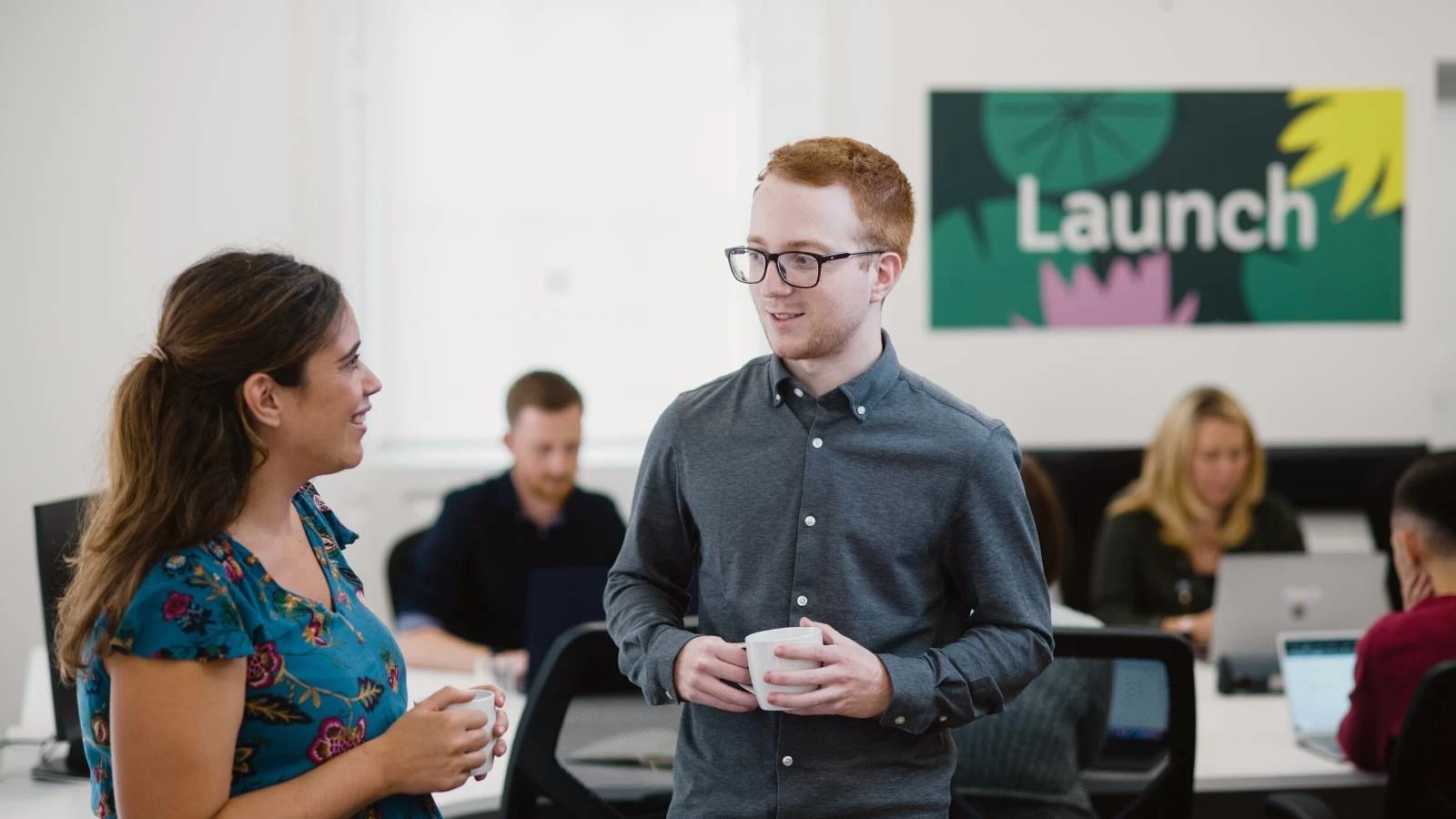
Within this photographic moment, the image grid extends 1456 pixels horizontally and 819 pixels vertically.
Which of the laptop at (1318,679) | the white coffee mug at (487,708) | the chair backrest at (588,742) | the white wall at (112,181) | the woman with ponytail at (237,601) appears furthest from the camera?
the white wall at (112,181)

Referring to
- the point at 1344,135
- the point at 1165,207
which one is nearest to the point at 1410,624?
the point at 1165,207

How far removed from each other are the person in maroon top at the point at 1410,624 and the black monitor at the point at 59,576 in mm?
2116

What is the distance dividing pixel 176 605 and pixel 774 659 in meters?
0.57

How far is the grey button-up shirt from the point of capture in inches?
57.1

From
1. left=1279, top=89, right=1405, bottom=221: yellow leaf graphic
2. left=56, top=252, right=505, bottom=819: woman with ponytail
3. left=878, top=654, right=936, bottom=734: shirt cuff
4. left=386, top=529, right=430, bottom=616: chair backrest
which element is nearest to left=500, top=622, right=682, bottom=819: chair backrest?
left=56, top=252, right=505, bottom=819: woman with ponytail

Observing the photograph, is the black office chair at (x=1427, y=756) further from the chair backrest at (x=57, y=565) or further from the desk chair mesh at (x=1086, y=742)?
the chair backrest at (x=57, y=565)

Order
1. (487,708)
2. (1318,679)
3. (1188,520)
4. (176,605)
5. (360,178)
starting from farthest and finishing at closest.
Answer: (360,178)
(1188,520)
(1318,679)
(487,708)
(176,605)

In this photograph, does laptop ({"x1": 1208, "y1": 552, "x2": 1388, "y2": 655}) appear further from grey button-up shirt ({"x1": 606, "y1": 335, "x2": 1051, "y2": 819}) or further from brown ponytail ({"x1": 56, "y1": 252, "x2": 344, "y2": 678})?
brown ponytail ({"x1": 56, "y1": 252, "x2": 344, "y2": 678})

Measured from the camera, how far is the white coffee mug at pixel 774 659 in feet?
4.36

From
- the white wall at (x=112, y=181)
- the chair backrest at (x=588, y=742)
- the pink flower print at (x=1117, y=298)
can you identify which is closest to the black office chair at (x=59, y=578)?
the chair backrest at (x=588, y=742)

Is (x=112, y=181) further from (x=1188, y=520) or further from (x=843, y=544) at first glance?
(x=843, y=544)

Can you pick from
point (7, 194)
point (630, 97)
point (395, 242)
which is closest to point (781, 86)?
point (630, 97)

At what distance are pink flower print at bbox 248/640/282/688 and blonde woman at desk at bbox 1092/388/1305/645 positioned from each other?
259 centimetres

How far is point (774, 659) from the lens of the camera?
4.37 ft
